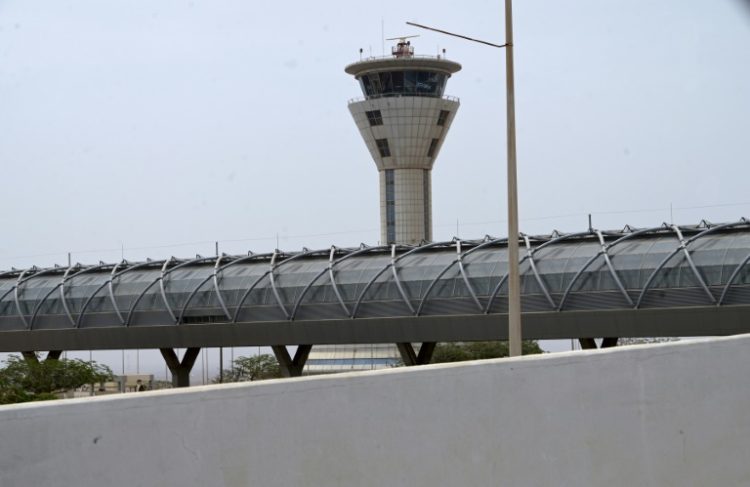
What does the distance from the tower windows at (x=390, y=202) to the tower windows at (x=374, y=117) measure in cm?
588

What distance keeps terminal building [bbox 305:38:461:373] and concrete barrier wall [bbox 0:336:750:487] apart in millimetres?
116174

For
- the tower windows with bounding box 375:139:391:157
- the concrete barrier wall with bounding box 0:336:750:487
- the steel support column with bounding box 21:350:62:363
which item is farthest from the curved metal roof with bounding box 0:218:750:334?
the tower windows with bounding box 375:139:391:157

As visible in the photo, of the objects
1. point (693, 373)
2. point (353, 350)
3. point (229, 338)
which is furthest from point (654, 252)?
point (353, 350)

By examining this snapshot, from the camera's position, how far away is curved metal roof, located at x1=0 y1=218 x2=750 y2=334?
5275 centimetres

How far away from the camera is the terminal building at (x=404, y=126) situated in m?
127

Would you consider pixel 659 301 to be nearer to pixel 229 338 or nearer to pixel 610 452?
pixel 229 338

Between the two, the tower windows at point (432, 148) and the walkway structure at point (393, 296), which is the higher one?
the tower windows at point (432, 148)

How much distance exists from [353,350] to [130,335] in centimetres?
10083

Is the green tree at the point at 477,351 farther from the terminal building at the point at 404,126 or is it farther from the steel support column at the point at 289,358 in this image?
the steel support column at the point at 289,358

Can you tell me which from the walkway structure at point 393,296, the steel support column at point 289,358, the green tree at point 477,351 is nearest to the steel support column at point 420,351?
the walkway structure at point 393,296

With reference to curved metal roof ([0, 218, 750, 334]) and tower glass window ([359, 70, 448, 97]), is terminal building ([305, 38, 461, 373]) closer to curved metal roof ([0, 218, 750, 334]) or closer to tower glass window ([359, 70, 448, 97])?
tower glass window ([359, 70, 448, 97])

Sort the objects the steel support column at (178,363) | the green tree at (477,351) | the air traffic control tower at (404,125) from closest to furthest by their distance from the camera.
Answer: the steel support column at (178,363), the green tree at (477,351), the air traffic control tower at (404,125)

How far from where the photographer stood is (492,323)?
183 ft

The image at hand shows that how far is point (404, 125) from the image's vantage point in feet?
418
